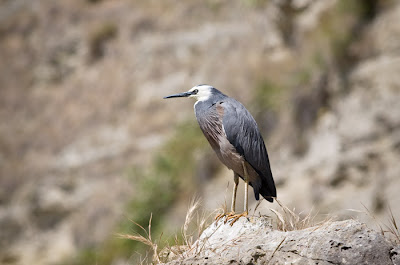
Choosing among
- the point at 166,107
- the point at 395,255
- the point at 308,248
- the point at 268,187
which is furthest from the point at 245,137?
the point at 166,107

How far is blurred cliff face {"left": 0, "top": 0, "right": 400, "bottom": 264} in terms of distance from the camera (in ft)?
34.2

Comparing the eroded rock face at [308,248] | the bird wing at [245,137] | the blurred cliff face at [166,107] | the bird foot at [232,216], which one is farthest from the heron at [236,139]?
the blurred cliff face at [166,107]

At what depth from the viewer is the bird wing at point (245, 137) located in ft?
14.6

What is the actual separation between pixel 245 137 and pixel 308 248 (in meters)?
1.33

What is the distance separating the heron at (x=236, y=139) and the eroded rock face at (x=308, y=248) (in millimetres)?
760

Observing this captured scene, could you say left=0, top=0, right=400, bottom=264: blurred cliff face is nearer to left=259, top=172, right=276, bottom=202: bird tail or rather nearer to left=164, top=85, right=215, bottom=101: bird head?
left=259, top=172, right=276, bottom=202: bird tail

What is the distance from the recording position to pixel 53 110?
914 inches

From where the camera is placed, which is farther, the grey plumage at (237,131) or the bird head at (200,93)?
the bird head at (200,93)

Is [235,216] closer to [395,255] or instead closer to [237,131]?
[237,131]

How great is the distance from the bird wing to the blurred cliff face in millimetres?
2366

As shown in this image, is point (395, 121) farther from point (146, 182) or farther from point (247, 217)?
point (146, 182)

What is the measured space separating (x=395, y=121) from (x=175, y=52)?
13.2m

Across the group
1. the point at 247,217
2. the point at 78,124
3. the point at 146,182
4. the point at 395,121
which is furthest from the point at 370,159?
the point at 78,124

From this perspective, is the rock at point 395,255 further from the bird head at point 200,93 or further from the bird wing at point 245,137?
the bird head at point 200,93
